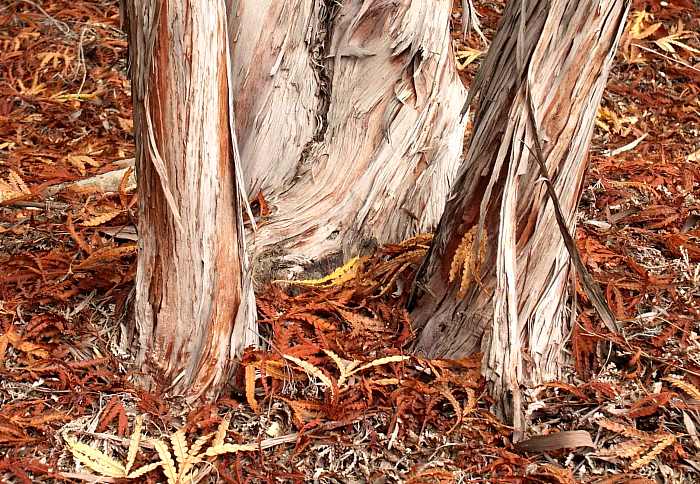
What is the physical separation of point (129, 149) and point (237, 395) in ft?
6.28

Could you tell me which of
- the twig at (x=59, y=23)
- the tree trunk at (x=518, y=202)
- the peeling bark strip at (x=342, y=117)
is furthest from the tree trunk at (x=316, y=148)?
the twig at (x=59, y=23)

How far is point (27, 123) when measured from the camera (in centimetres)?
414

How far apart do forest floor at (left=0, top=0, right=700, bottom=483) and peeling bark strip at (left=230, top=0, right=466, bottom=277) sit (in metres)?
0.20

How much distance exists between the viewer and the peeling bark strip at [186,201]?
7.23 ft

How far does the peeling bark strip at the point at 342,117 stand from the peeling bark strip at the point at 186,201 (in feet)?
1.80

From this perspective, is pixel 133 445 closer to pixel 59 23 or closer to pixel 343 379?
pixel 343 379

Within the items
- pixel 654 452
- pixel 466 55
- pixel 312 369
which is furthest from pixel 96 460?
pixel 466 55

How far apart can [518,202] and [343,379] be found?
2.58 ft

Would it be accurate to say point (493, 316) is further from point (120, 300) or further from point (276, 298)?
point (120, 300)

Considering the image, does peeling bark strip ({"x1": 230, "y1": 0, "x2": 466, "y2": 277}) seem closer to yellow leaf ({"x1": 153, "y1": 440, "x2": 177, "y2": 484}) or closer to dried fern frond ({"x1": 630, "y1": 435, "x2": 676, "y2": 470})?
yellow leaf ({"x1": 153, "y1": 440, "x2": 177, "y2": 484})

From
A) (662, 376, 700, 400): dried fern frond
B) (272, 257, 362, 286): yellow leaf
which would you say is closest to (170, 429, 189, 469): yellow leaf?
(272, 257, 362, 286): yellow leaf

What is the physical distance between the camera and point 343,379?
251 centimetres

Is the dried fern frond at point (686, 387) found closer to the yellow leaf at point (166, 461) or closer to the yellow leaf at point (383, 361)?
the yellow leaf at point (383, 361)

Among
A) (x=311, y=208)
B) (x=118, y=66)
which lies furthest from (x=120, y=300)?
(x=118, y=66)
